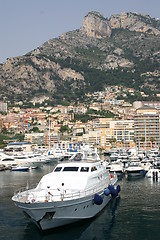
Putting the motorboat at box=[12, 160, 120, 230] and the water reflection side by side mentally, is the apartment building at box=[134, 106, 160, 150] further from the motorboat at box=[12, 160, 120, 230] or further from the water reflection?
the water reflection

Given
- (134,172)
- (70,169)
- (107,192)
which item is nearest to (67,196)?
(70,169)

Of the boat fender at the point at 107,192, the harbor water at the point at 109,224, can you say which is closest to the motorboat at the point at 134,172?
the harbor water at the point at 109,224

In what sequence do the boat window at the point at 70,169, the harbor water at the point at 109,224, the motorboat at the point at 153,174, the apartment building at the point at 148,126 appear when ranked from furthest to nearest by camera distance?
the apartment building at the point at 148,126
the motorboat at the point at 153,174
the boat window at the point at 70,169
the harbor water at the point at 109,224

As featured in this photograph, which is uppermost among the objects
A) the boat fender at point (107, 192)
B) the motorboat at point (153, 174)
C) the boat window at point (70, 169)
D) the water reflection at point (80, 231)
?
the boat window at point (70, 169)

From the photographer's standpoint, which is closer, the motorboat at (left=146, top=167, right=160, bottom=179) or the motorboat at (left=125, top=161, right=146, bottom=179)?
the motorboat at (left=146, top=167, right=160, bottom=179)

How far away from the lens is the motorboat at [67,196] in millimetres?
34281

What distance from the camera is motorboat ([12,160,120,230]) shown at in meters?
34.3

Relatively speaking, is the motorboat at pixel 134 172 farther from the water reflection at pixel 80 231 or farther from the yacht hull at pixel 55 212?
the yacht hull at pixel 55 212

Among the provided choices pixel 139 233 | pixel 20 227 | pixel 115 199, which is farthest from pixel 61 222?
pixel 115 199

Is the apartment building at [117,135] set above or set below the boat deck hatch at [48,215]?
above

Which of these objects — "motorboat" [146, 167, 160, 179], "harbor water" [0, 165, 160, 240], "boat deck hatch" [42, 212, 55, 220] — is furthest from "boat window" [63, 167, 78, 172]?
"motorboat" [146, 167, 160, 179]

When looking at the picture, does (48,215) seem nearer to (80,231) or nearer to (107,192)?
(80,231)

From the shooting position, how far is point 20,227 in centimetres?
3709

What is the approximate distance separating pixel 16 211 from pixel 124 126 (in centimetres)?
15021
